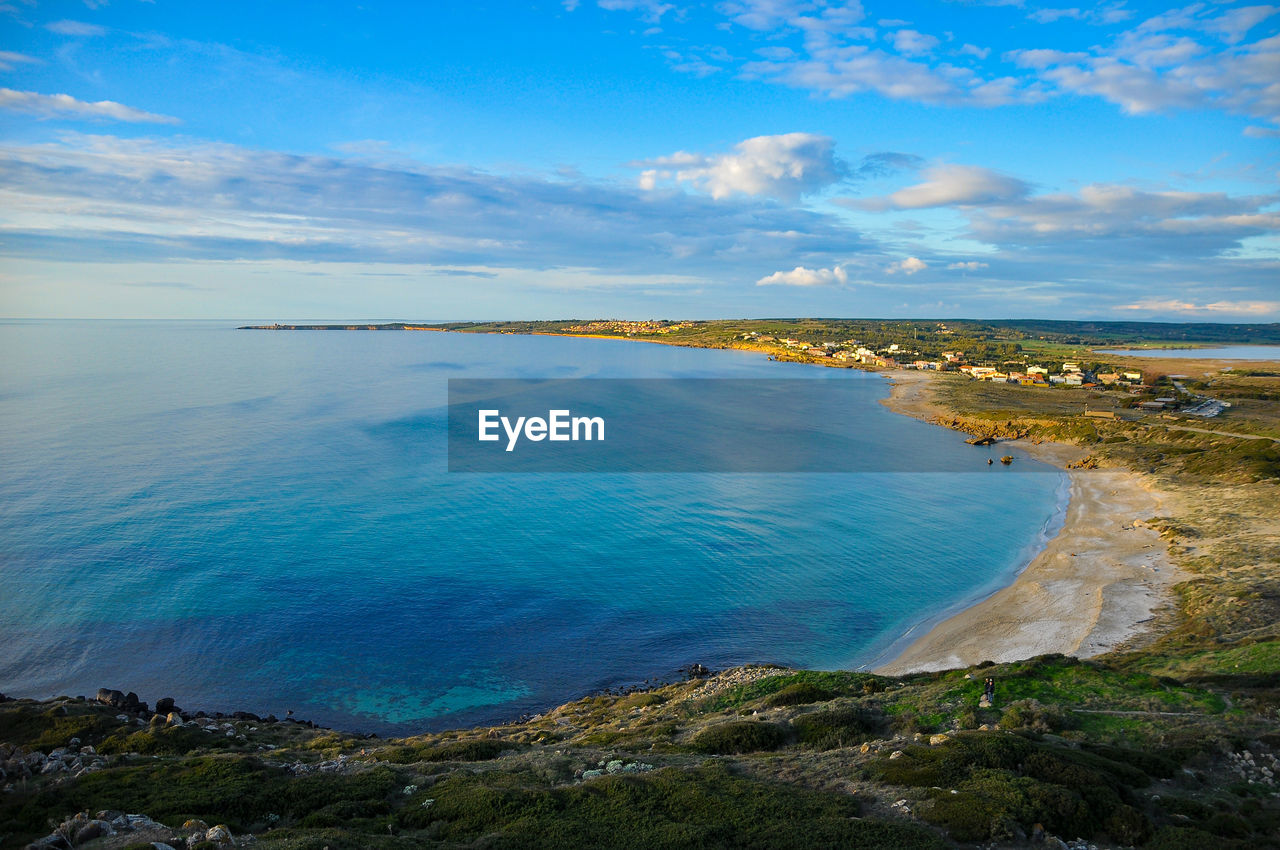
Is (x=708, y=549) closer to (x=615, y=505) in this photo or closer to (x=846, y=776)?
(x=615, y=505)

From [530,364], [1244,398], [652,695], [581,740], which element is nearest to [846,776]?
[581,740]

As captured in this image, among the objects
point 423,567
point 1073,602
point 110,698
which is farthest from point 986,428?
point 110,698

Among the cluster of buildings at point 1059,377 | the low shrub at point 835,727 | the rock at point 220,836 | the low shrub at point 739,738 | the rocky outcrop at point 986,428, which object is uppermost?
the cluster of buildings at point 1059,377

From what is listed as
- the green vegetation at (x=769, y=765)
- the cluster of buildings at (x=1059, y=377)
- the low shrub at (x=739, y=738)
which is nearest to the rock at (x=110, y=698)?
the green vegetation at (x=769, y=765)

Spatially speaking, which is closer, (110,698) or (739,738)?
(739,738)

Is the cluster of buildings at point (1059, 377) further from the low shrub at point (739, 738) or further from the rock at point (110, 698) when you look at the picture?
the rock at point (110, 698)

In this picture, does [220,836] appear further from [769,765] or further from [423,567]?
[423,567]

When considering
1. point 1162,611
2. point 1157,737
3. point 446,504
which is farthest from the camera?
point 446,504
